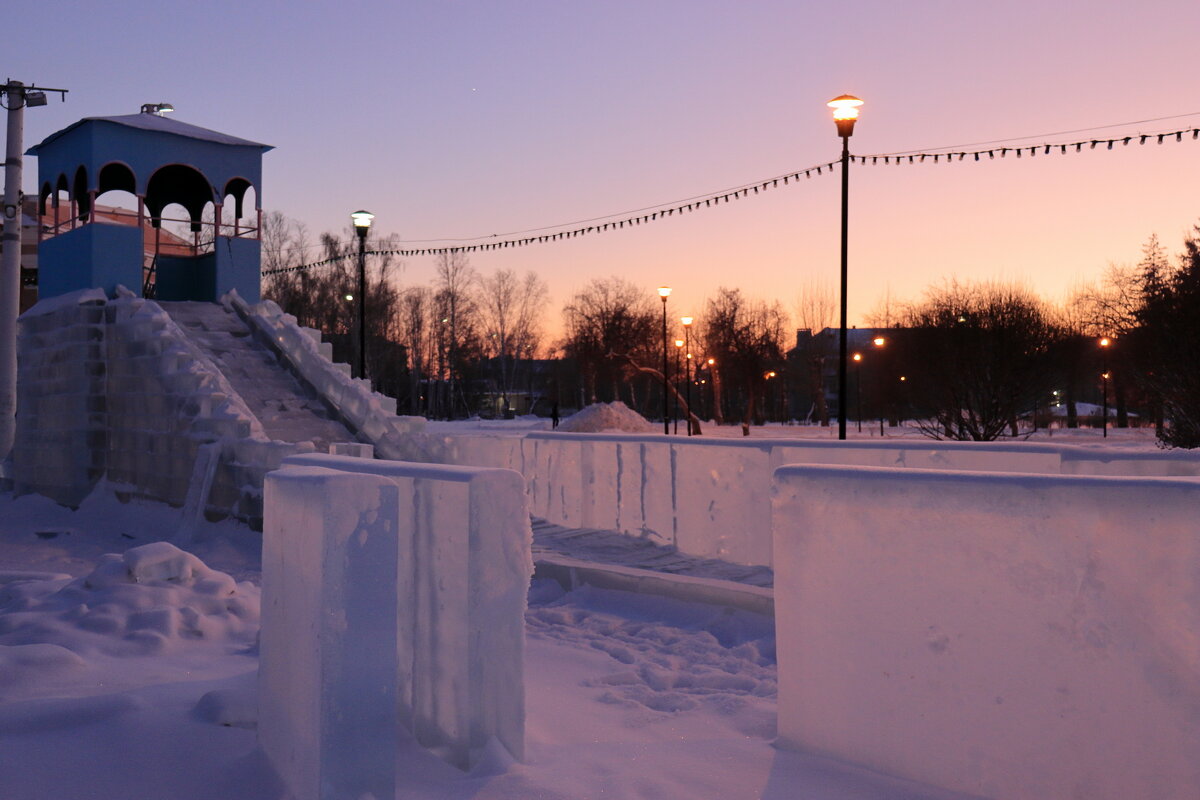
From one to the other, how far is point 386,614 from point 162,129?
1716cm

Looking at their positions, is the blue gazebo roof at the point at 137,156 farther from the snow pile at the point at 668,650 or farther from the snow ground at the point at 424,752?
the snow pile at the point at 668,650

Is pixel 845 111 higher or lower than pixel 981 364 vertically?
higher

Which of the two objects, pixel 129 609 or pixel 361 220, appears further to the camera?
pixel 361 220

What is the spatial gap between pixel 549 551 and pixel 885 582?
6.17 meters

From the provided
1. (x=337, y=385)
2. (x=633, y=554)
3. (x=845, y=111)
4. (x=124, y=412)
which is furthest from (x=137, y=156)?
(x=633, y=554)

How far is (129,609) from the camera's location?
6281 millimetres

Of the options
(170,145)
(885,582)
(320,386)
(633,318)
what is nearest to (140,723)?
(885,582)

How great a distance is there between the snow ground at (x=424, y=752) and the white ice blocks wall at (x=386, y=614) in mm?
234

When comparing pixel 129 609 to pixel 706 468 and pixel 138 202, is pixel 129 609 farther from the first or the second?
pixel 138 202

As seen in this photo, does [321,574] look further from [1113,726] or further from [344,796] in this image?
[1113,726]

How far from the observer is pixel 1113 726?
3.31 meters

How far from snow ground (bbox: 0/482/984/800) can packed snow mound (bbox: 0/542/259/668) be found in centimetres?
2

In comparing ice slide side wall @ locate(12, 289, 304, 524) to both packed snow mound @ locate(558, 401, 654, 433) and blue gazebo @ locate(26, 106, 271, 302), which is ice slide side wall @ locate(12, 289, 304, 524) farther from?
packed snow mound @ locate(558, 401, 654, 433)

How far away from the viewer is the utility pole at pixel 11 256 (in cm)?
1770
